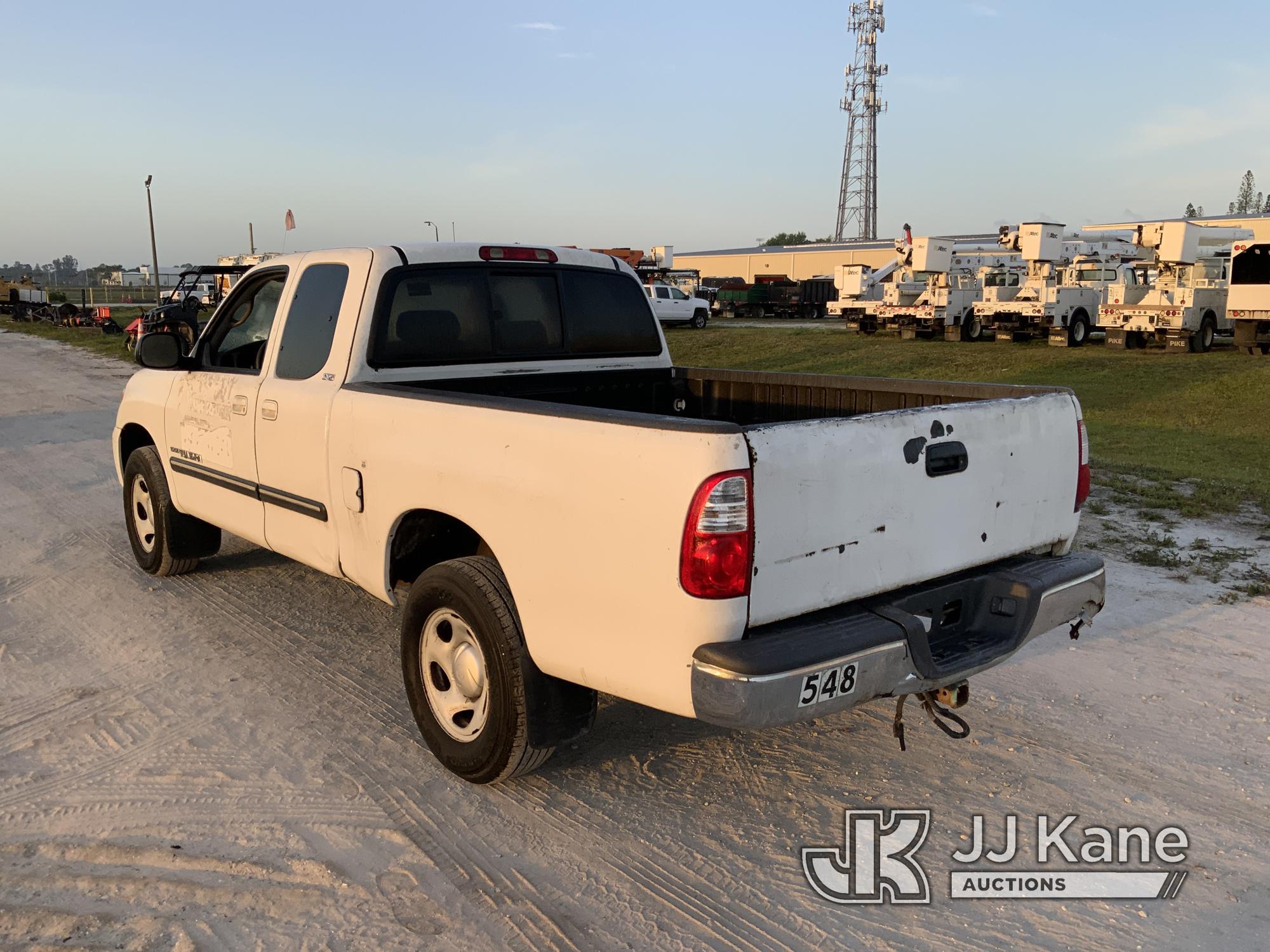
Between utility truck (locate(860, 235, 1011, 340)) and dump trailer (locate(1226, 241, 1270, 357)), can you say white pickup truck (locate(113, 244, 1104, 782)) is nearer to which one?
dump trailer (locate(1226, 241, 1270, 357))

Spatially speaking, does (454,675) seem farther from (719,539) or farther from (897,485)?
(897,485)

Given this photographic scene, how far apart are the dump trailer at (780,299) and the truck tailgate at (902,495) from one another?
44419 mm

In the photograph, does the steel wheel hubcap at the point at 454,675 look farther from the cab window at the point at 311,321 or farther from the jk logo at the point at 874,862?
the cab window at the point at 311,321

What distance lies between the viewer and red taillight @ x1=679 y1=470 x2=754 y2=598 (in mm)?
2871

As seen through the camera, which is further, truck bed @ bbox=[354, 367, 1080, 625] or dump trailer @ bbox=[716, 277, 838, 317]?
dump trailer @ bbox=[716, 277, 838, 317]

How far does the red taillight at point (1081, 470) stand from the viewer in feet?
13.1

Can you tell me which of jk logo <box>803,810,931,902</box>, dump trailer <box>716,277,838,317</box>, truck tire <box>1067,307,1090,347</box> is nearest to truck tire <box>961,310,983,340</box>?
truck tire <box>1067,307,1090,347</box>

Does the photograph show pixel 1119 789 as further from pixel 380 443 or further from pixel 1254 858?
pixel 380 443

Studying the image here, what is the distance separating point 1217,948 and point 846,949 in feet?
3.52

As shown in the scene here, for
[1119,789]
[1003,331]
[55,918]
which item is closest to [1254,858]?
[1119,789]

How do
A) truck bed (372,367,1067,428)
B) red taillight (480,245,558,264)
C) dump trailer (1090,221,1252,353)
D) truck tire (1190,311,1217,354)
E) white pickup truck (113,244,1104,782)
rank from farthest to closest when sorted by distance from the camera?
truck tire (1190,311,1217,354) → dump trailer (1090,221,1252,353) → red taillight (480,245,558,264) → truck bed (372,367,1067,428) → white pickup truck (113,244,1104,782)

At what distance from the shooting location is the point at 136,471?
6359 mm

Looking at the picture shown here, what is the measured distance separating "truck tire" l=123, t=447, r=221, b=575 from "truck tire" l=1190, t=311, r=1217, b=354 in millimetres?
22544

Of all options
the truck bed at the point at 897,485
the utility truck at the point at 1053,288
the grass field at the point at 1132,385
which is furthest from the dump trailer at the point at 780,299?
the truck bed at the point at 897,485
